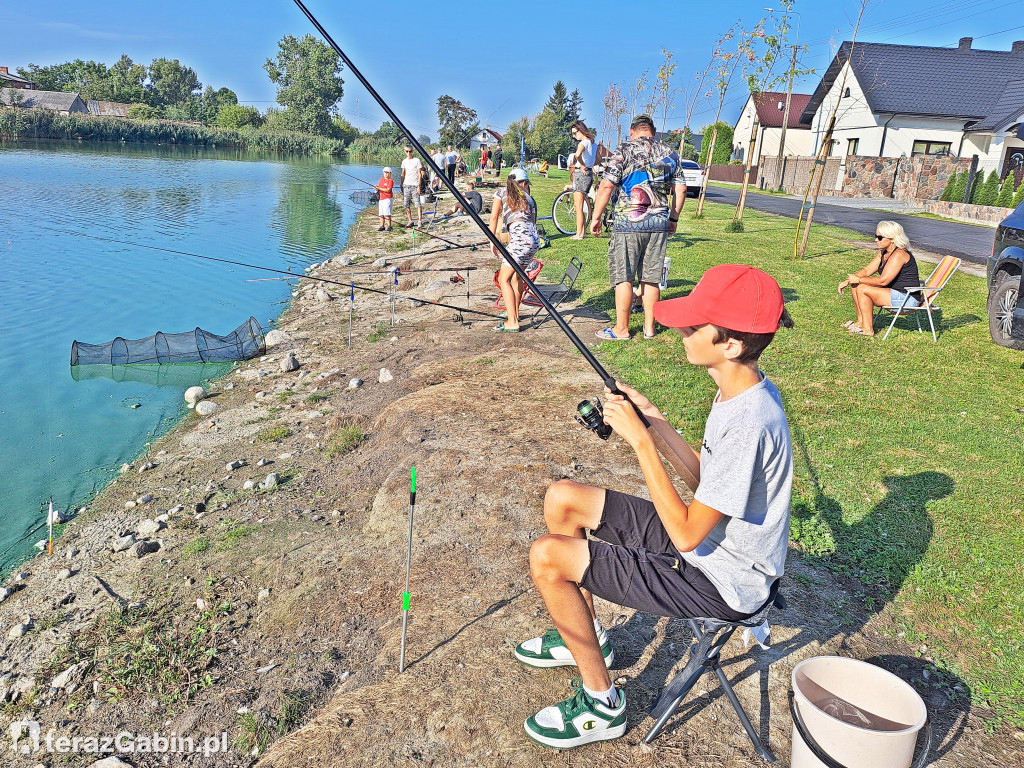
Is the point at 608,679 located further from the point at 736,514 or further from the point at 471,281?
the point at 471,281

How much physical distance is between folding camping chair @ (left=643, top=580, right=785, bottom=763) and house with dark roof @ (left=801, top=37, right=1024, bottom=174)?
32.4m

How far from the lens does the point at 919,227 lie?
1844cm

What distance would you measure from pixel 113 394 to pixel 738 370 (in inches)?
332

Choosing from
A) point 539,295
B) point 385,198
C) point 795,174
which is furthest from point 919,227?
point 539,295

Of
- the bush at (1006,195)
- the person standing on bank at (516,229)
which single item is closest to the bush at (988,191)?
the bush at (1006,195)

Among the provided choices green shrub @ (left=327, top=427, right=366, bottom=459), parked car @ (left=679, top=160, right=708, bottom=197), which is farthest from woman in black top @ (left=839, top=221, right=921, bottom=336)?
parked car @ (left=679, top=160, right=708, bottom=197)

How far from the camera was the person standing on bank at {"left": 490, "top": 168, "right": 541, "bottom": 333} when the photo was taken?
8.18 metres

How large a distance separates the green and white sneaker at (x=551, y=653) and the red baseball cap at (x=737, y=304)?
1495 mm

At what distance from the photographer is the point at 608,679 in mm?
2652

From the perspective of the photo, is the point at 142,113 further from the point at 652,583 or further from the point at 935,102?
the point at 652,583

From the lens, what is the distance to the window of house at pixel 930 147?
3067cm

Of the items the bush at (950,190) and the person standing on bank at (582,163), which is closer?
the person standing on bank at (582,163)

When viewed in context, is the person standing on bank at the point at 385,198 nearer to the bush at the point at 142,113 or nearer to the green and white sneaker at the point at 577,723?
the green and white sneaker at the point at 577,723

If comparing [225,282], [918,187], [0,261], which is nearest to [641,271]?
[225,282]
